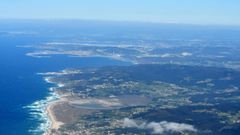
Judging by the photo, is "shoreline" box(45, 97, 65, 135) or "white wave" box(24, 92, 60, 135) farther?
"shoreline" box(45, 97, 65, 135)

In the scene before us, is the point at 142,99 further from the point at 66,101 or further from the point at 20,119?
the point at 20,119

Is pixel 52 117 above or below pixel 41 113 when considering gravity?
above

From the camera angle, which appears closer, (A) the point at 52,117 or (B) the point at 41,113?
(A) the point at 52,117

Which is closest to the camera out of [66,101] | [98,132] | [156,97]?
[98,132]

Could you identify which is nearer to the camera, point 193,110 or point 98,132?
point 98,132

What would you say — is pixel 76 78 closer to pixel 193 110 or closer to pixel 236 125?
pixel 193 110

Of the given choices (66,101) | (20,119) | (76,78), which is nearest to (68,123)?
(20,119)

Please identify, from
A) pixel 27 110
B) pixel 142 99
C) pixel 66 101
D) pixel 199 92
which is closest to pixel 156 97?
pixel 142 99

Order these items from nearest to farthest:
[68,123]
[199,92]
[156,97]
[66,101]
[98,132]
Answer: [98,132], [68,123], [66,101], [156,97], [199,92]

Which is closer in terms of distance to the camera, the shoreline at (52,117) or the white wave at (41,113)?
the white wave at (41,113)
